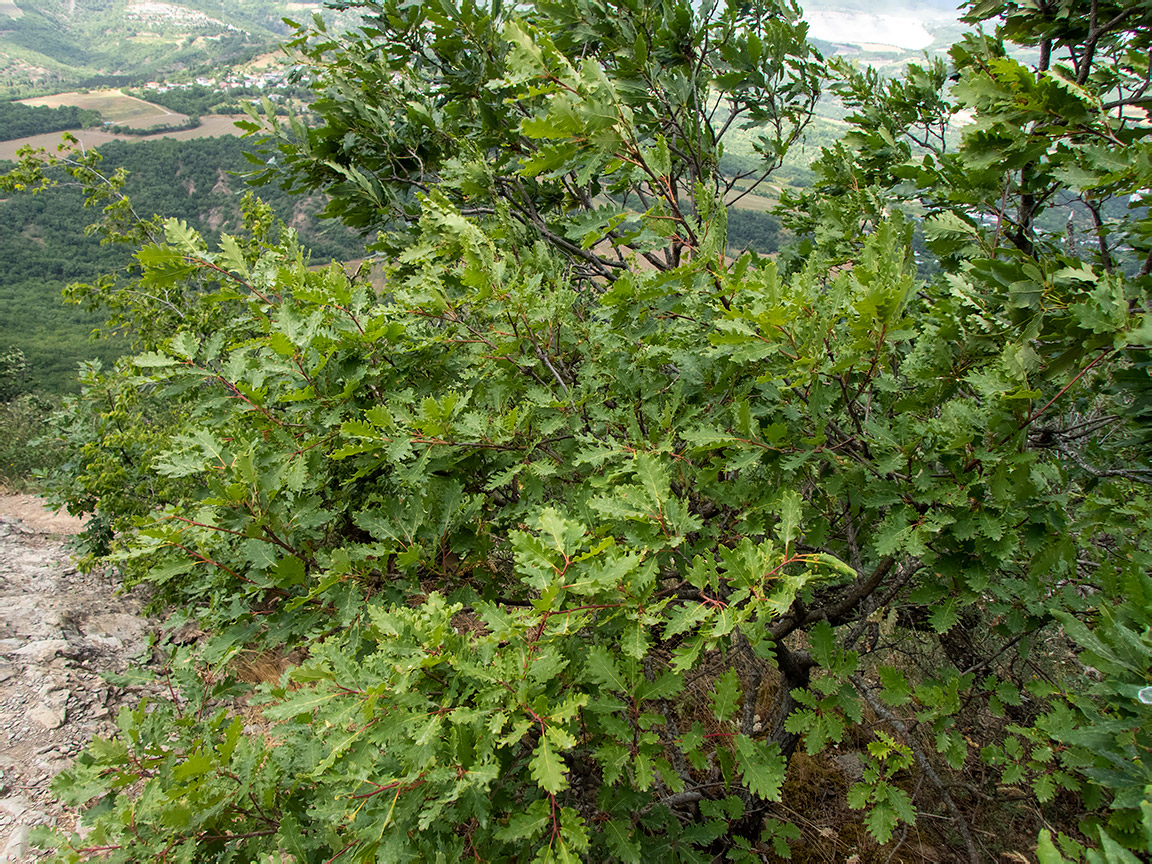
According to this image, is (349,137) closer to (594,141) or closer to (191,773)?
(594,141)

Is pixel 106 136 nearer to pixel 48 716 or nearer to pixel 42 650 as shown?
pixel 42 650

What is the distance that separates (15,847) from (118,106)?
481 ft

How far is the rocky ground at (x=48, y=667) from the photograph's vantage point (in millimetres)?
4215

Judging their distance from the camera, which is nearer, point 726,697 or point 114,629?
point 726,697

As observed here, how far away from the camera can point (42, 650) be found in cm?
570

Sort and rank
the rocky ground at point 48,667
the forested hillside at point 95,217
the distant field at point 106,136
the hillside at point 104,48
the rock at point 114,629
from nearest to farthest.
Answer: the rocky ground at point 48,667, the rock at point 114,629, the forested hillside at point 95,217, the distant field at point 106,136, the hillside at point 104,48

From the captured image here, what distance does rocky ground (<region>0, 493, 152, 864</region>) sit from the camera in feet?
13.8

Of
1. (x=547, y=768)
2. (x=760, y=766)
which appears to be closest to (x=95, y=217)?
(x=547, y=768)

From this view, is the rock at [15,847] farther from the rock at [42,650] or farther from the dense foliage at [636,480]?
the dense foliage at [636,480]

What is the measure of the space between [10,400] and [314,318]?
36570mm

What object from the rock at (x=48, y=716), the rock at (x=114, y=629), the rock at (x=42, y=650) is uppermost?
the rock at (x=48, y=716)

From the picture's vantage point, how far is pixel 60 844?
1748 mm

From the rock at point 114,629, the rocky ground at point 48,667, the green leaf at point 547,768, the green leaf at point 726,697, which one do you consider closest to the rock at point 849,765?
the green leaf at point 726,697

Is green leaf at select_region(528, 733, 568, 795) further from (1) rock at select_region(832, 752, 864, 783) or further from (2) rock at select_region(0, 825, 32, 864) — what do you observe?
(2) rock at select_region(0, 825, 32, 864)
